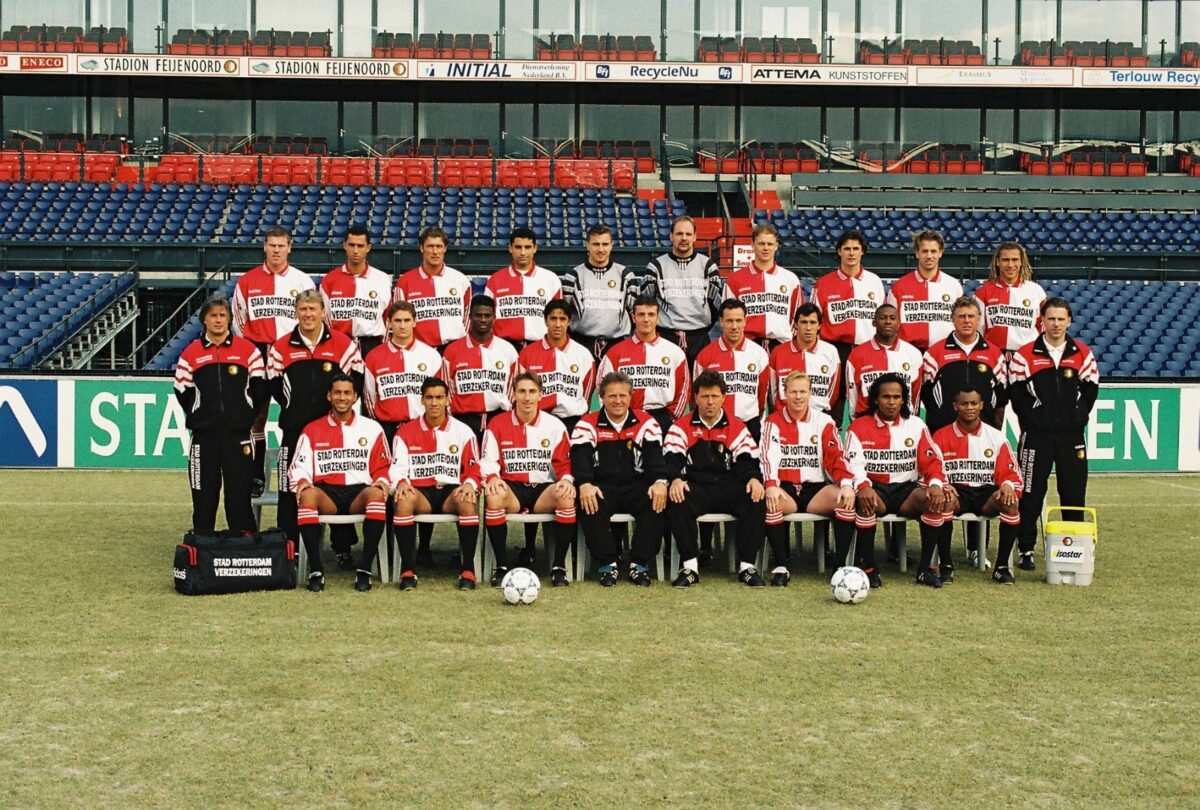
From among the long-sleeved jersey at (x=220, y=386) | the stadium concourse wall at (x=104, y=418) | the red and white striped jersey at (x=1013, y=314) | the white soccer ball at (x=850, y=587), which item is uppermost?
the red and white striped jersey at (x=1013, y=314)

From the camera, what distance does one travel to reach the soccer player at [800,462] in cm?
889

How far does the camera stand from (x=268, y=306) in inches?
385

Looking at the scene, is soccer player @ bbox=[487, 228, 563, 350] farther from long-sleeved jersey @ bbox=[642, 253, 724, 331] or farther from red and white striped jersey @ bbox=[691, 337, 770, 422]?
red and white striped jersey @ bbox=[691, 337, 770, 422]

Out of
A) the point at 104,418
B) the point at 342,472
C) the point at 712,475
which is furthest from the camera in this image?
the point at 104,418

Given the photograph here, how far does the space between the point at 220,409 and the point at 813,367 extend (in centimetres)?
399

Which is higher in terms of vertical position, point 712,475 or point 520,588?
point 712,475

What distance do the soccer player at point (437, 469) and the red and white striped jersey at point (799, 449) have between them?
1916 millimetres

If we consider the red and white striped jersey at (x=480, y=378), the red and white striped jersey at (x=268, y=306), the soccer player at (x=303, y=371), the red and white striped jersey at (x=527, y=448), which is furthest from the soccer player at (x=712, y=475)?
the red and white striped jersey at (x=268, y=306)

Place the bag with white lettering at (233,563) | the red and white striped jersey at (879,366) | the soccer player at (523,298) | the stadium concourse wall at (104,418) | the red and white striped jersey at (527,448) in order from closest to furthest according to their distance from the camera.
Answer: the bag with white lettering at (233,563) < the red and white striped jersey at (527,448) < the red and white striped jersey at (879,366) < the soccer player at (523,298) < the stadium concourse wall at (104,418)

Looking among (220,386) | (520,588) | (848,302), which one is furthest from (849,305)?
(220,386)

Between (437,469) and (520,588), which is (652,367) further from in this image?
(520,588)

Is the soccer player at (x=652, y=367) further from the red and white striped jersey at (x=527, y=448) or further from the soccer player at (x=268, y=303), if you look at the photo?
the soccer player at (x=268, y=303)

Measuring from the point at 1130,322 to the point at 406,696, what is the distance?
19.9m

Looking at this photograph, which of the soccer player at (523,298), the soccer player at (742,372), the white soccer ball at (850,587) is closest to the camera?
the white soccer ball at (850,587)
